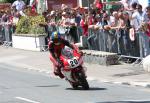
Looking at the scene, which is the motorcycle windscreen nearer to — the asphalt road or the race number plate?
the race number plate

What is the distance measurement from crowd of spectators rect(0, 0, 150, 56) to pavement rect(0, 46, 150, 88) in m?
1.29

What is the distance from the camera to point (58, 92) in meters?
16.2

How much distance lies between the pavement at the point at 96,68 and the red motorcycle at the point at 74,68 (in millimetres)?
1539

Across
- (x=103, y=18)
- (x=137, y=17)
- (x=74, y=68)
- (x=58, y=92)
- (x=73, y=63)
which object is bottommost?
(x=58, y=92)

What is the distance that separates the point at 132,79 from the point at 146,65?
4.38 feet

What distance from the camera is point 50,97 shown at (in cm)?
1518

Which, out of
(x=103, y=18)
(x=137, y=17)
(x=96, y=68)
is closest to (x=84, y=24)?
(x=103, y=18)

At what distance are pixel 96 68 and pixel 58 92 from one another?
17.7 feet

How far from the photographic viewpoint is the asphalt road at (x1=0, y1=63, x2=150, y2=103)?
47.5 feet

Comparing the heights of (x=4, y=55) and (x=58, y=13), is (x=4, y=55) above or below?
below

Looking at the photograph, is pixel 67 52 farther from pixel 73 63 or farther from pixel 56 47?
pixel 73 63

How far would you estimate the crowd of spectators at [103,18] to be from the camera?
20578 millimetres

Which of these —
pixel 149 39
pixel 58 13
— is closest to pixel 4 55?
pixel 58 13

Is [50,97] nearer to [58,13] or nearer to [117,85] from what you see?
[117,85]
